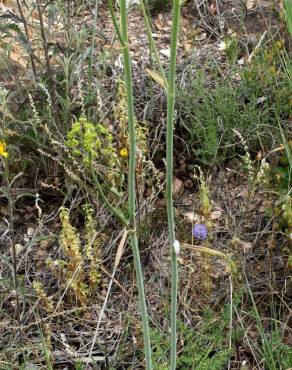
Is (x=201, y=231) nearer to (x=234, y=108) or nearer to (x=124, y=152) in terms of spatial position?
(x=124, y=152)

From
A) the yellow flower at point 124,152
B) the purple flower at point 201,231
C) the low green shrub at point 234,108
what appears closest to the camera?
the purple flower at point 201,231

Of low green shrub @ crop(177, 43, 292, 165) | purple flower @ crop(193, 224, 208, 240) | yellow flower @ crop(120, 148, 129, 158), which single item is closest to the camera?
purple flower @ crop(193, 224, 208, 240)

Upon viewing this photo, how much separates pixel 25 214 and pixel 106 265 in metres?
0.41

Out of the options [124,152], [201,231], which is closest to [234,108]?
[124,152]

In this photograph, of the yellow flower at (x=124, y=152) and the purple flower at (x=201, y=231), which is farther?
the yellow flower at (x=124, y=152)

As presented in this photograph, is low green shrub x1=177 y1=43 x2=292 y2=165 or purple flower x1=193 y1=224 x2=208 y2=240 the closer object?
purple flower x1=193 y1=224 x2=208 y2=240

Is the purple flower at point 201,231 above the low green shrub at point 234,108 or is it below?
below

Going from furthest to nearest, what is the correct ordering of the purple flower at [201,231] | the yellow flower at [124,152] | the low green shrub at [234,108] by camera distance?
the low green shrub at [234,108] → the yellow flower at [124,152] → the purple flower at [201,231]

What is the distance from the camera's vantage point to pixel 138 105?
2.68 m

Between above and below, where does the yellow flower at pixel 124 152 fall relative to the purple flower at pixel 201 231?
above

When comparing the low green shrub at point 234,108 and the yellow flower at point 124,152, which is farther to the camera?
the low green shrub at point 234,108

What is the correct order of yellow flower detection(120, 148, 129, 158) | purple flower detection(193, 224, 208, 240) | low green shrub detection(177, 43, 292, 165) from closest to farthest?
purple flower detection(193, 224, 208, 240) → yellow flower detection(120, 148, 129, 158) → low green shrub detection(177, 43, 292, 165)

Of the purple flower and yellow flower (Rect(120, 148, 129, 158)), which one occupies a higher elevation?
yellow flower (Rect(120, 148, 129, 158))

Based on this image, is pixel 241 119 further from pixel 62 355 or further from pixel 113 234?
pixel 62 355
